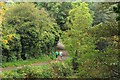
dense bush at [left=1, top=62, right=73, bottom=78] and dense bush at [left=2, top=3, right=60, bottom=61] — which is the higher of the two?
dense bush at [left=2, top=3, right=60, bottom=61]

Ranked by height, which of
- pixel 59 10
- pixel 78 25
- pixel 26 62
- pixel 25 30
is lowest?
pixel 26 62

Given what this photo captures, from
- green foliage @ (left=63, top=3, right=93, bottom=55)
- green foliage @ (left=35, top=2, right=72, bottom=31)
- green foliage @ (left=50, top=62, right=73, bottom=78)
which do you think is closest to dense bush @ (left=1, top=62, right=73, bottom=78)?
green foliage @ (left=50, top=62, right=73, bottom=78)

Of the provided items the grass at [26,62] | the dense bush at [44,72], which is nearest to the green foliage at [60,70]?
the dense bush at [44,72]

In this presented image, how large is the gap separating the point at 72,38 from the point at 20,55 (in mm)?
1610

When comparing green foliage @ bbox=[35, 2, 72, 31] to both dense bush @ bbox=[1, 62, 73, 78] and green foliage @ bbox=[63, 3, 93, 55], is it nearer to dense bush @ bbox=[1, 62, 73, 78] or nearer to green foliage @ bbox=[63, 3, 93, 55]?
green foliage @ bbox=[63, 3, 93, 55]

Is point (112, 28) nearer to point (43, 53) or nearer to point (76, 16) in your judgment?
point (76, 16)

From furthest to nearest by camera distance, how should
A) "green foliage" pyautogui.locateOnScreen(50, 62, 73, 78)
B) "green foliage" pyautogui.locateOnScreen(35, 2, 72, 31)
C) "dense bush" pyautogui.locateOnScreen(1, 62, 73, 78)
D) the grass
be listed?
"green foliage" pyautogui.locateOnScreen(35, 2, 72, 31)
the grass
"green foliage" pyautogui.locateOnScreen(50, 62, 73, 78)
"dense bush" pyautogui.locateOnScreen(1, 62, 73, 78)

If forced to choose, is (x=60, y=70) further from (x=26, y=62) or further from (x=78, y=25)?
(x=26, y=62)

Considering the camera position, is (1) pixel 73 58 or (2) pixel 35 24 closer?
(1) pixel 73 58

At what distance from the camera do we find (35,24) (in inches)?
248

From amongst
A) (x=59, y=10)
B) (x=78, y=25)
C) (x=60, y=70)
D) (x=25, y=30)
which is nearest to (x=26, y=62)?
(x=25, y=30)

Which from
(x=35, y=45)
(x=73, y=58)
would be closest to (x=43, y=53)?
(x=35, y=45)

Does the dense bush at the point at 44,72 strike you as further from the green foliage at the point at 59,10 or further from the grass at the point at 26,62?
the green foliage at the point at 59,10

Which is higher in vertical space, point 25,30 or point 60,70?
point 25,30
